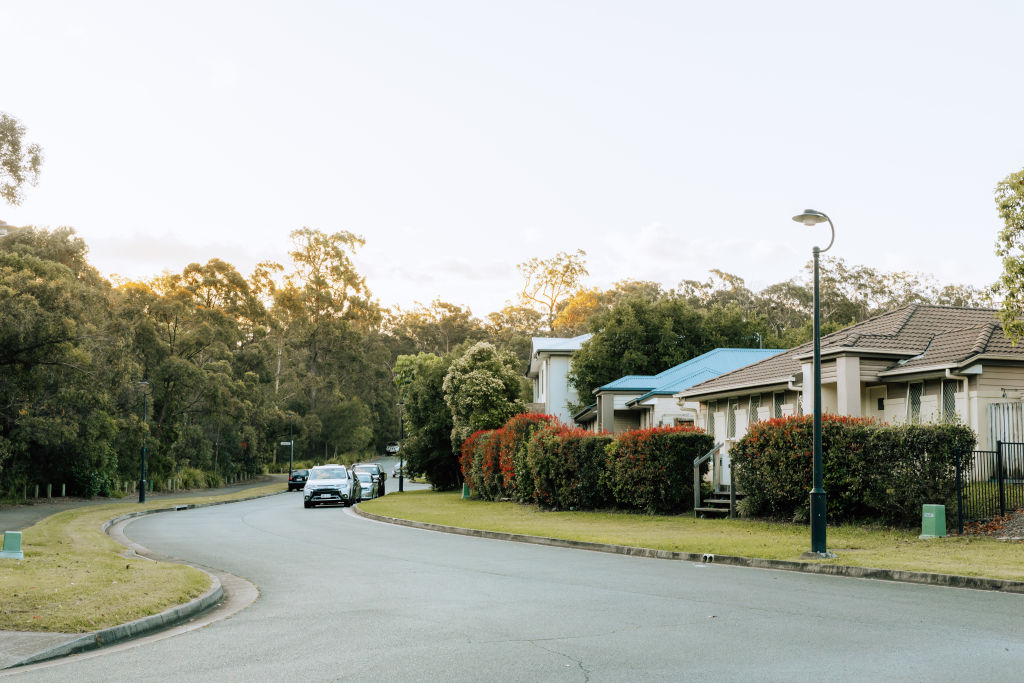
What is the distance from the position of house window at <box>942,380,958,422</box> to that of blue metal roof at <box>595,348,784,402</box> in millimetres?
14792

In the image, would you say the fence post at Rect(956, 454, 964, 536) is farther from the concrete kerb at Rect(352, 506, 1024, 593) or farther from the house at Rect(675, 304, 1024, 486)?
the concrete kerb at Rect(352, 506, 1024, 593)

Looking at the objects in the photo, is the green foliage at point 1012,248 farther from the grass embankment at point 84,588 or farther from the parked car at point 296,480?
the parked car at point 296,480

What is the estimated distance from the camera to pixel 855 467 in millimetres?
20797

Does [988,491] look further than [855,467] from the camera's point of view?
No

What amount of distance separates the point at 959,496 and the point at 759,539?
4.21 m

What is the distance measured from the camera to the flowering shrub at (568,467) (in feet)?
97.3

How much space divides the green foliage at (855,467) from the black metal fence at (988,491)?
14.0 inches

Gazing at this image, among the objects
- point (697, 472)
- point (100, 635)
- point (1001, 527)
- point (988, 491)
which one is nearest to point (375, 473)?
point (697, 472)

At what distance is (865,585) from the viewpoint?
1290cm

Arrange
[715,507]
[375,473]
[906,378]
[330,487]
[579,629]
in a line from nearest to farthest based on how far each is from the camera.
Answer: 1. [579,629]
2. [906,378]
3. [715,507]
4. [330,487]
5. [375,473]

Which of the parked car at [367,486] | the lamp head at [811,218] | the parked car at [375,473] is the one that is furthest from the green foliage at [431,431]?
the lamp head at [811,218]

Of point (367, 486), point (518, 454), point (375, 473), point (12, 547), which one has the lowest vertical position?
point (367, 486)

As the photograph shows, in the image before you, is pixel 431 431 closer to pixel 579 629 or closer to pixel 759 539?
pixel 759 539

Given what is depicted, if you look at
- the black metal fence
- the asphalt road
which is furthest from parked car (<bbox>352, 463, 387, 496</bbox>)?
the asphalt road
